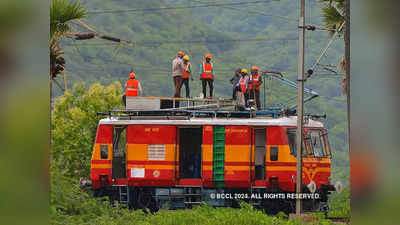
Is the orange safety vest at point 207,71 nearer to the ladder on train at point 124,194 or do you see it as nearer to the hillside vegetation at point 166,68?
the hillside vegetation at point 166,68

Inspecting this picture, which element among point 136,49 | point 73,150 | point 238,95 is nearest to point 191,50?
point 136,49

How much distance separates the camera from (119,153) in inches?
642

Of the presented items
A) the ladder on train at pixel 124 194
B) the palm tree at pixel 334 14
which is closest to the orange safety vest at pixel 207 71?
the palm tree at pixel 334 14

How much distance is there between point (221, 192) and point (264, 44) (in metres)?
79.9

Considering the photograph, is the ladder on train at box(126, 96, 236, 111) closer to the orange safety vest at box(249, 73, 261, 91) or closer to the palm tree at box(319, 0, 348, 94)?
the orange safety vest at box(249, 73, 261, 91)

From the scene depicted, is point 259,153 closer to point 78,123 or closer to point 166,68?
point 78,123

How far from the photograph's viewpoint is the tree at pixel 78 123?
27.7 metres

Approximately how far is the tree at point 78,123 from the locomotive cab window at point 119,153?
749 cm

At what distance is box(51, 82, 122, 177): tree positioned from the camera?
2770 centimetres

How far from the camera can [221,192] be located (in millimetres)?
15672

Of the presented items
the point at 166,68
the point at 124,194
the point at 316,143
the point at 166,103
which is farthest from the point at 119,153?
the point at 166,68

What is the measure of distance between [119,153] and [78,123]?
15520mm
